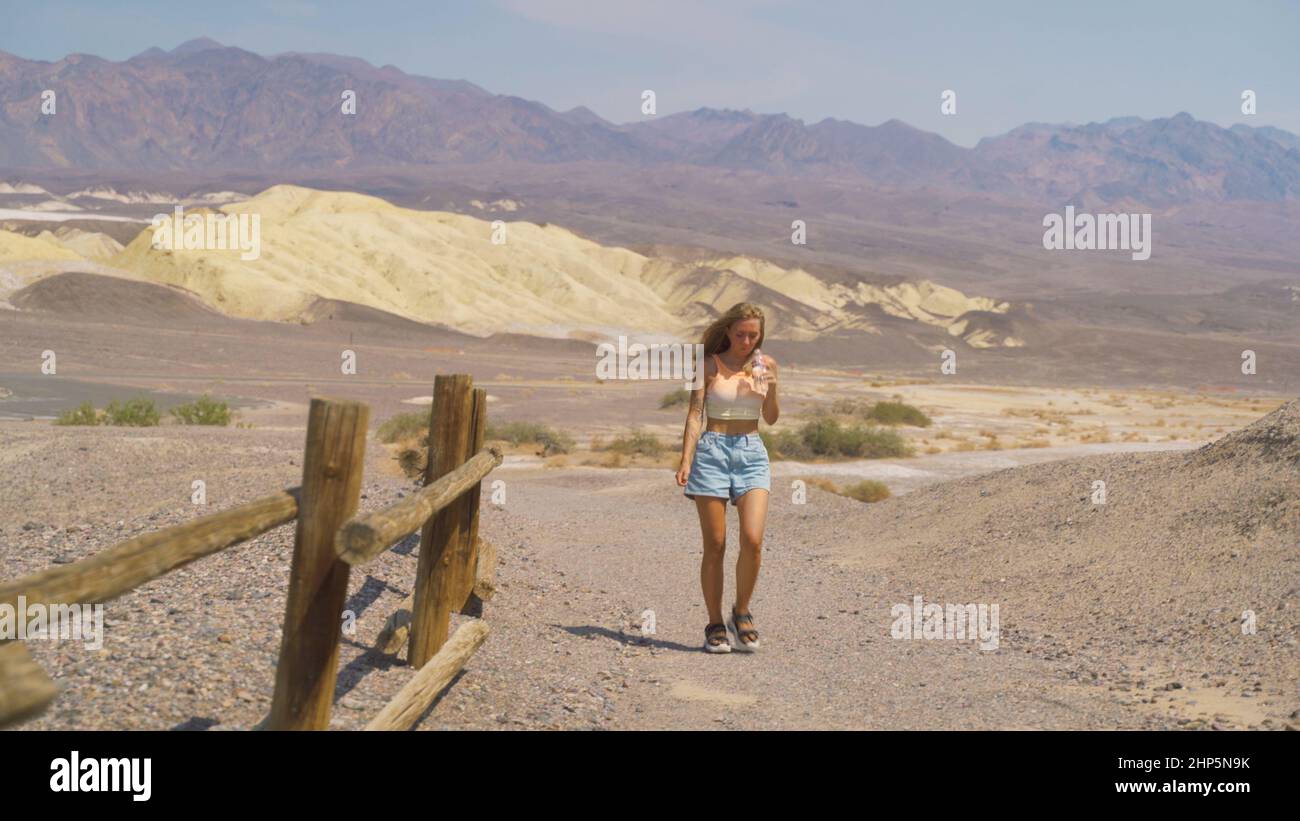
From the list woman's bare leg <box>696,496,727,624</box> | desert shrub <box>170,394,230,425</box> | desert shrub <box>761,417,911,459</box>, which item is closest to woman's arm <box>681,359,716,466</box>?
woman's bare leg <box>696,496,727,624</box>

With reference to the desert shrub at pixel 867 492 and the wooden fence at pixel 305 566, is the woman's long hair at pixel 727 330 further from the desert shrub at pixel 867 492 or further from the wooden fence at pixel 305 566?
the desert shrub at pixel 867 492

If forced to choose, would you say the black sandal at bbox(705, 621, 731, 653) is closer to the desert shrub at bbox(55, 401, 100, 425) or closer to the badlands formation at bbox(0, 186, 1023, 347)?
the desert shrub at bbox(55, 401, 100, 425)

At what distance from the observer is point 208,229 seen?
7300cm

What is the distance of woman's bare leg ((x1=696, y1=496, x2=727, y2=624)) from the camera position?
693 cm

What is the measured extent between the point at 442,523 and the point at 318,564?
2.59 metres

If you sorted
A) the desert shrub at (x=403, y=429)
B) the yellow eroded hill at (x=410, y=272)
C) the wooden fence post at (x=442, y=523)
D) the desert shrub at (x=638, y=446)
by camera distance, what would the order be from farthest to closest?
the yellow eroded hill at (x=410, y=272) < the desert shrub at (x=638, y=446) < the desert shrub at (x=403, y=429) < the wooden fence post at (x=442, y=523)

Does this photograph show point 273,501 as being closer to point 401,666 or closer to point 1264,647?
point 401,666

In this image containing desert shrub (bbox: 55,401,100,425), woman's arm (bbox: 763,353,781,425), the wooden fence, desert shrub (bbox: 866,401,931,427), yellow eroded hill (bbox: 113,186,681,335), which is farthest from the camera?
yellow eroded hill (bbox: 113,186,681,335)

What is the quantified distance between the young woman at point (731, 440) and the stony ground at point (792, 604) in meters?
0.82

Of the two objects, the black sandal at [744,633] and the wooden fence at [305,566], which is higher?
the wooden fence at [305,566]

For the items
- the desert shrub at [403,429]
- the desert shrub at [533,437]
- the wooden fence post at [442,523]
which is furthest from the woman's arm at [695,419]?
the desert shrub at [533,437]

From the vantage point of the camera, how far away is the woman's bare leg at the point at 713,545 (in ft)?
22.7

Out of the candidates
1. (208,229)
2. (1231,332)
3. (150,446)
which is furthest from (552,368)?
(1231,332)
